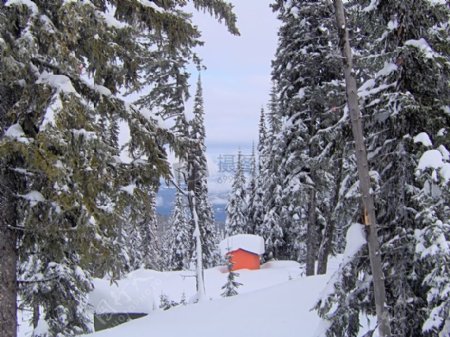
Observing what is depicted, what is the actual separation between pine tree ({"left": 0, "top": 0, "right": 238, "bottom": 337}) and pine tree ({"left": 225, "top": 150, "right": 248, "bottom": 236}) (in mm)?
39009

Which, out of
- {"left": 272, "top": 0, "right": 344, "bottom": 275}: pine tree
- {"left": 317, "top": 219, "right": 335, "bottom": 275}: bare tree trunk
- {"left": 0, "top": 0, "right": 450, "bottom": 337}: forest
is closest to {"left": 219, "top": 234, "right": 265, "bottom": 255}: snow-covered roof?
{"left": 272, "top": 0, "right": 344, "bottom": 275}: pine tree

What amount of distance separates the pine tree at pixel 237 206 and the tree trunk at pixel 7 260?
131 feet

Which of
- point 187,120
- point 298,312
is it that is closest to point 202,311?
point 298,312

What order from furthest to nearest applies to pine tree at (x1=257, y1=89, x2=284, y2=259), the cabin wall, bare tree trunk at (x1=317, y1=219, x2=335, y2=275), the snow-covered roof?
the cabin wall, the snow-covered roof, pine tree at (x1=257, y1=89, x2=284, y2=259), bare tree trunk at (x1=317, y1=219, x2=335, y2=275)

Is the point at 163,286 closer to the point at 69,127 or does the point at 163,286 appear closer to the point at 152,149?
the point at 152,149

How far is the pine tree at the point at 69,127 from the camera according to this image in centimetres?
462

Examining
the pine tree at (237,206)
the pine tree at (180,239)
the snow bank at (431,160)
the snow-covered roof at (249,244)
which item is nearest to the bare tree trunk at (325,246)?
→ the snow bank at (431,160)

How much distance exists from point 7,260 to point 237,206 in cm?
4150

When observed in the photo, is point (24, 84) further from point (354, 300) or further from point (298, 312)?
point (298, 312)

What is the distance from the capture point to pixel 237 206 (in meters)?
46.6

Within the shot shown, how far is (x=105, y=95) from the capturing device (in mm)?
5602

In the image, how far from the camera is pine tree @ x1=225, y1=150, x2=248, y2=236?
45344 mm

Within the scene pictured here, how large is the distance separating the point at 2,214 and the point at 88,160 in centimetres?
133

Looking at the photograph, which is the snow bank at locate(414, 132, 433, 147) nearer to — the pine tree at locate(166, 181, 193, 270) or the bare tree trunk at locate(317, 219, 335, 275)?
the bare tree trunk at locate(317, 219, 335, 275)
